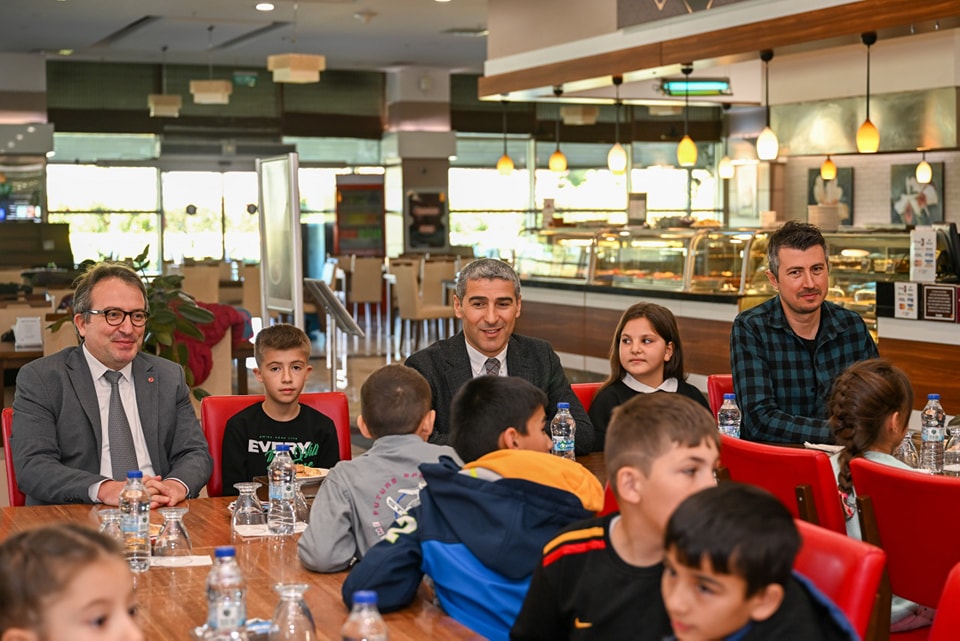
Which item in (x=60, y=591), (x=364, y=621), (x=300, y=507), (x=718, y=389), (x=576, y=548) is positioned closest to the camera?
(x=60, y=591)

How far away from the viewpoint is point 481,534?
2248 mm

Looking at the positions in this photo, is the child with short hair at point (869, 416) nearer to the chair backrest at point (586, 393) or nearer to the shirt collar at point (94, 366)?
the chair backrest at point (586, 393)

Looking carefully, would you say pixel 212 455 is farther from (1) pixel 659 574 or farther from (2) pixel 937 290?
(2) pixel 937 290

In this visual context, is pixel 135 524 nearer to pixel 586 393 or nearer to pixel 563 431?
pixel 563 431

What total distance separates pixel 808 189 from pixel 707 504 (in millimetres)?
15553

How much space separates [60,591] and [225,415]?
2.44 m

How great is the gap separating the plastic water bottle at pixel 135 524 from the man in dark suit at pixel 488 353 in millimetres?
1333

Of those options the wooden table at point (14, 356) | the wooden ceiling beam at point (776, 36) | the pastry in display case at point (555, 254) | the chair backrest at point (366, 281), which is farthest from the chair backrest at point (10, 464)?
the chair backrest at point (366, 281)

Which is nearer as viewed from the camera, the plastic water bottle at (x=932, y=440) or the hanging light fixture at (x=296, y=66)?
the plastic water bottle at (x=932, y=440)

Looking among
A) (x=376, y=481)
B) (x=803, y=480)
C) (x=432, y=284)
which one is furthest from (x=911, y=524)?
(x=432, y=284)

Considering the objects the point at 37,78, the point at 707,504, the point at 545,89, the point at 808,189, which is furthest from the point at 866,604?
the point at 37,78

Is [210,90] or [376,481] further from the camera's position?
[210,90]

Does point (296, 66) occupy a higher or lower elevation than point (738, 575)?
higher

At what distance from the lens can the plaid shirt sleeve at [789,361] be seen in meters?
4.12
